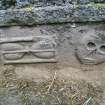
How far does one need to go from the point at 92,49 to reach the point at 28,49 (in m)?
0.39

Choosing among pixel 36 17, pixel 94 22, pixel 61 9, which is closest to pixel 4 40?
pixel 36 17

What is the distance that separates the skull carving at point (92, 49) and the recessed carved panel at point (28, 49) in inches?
6.7

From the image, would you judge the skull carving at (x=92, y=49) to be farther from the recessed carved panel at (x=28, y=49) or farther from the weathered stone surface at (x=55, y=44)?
the recessed carved panel at (x=28, y=49)

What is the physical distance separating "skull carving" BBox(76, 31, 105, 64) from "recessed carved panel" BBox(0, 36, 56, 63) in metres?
0.17

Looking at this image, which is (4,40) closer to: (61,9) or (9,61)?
(9,61)

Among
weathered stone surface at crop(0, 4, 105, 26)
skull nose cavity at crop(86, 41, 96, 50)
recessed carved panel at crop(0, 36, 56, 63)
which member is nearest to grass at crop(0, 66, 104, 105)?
recessed carved panel at crop(0, 36, 56, 63)

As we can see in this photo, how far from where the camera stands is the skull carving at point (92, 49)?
218cm

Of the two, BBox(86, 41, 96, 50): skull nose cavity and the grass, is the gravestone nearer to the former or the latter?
BBox(86, 41, 96, 50): skull nose cavity

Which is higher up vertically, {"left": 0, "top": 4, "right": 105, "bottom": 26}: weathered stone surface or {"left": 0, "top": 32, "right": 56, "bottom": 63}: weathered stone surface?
{"left": 0, "top": 4, "right": 105, "bottom": 26}: weathered stone surface

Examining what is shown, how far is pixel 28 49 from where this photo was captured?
2.26 metres

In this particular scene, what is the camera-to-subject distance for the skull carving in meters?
2.18

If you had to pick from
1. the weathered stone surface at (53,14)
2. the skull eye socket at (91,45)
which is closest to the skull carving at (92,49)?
the skull eye socket at (91,45)

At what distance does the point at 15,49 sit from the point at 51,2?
0.39 meters

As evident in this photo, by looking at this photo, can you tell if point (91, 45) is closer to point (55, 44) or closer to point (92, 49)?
point (92, 49)
